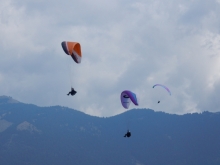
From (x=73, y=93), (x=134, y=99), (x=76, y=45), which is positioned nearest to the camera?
(x=73, y=93)

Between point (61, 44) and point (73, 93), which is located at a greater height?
point (61, 44)

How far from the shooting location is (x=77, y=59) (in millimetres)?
61750

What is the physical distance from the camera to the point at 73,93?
5619cm

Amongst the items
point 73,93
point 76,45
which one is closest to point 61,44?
point 76,45

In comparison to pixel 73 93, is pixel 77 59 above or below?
above

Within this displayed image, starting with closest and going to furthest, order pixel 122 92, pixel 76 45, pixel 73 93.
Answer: pixel 73 93 < pixel 76 45 < pixel 122 92

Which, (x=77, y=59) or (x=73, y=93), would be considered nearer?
(x=73, y=93)

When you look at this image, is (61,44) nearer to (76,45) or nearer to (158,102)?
(76,45)

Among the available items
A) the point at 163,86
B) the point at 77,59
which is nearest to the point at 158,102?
the point at 163,86

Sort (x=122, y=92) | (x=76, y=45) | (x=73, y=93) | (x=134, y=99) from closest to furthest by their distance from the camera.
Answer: (x=73, y=93)
(x=76, y=45)
(x=134, y=99)
(x=122, y=92)

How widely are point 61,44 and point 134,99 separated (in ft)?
58.5

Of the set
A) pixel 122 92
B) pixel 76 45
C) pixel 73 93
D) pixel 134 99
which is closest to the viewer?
pixel 73 93

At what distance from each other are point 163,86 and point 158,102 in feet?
16.6

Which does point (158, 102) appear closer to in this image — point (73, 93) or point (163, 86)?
point (163, 86)
